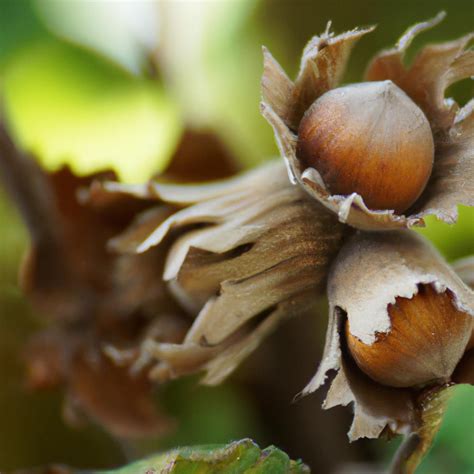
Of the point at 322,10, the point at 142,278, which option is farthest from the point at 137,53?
the point at 142,278

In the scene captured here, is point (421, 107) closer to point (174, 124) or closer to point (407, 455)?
Result: point (407, 455)

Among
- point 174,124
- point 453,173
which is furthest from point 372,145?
point 174,124

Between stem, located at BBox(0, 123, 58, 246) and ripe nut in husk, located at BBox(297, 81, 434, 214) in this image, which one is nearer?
ripe nut in husk, located at BBox(297, 81, 434, 214)

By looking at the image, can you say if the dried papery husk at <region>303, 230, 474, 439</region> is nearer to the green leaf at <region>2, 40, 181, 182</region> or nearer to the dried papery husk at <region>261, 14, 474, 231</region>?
the dried papery husk at <region>261, 14, 474, 231</region>

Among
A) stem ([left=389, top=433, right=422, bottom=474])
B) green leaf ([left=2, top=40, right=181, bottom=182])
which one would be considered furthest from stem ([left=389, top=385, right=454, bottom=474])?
green leaf ([left=2, top=40, right=181, bottom=182])

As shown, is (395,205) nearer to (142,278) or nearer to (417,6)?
(142,278)

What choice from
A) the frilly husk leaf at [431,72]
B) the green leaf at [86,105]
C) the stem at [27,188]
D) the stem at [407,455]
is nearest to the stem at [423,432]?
the stem at [407,455]
